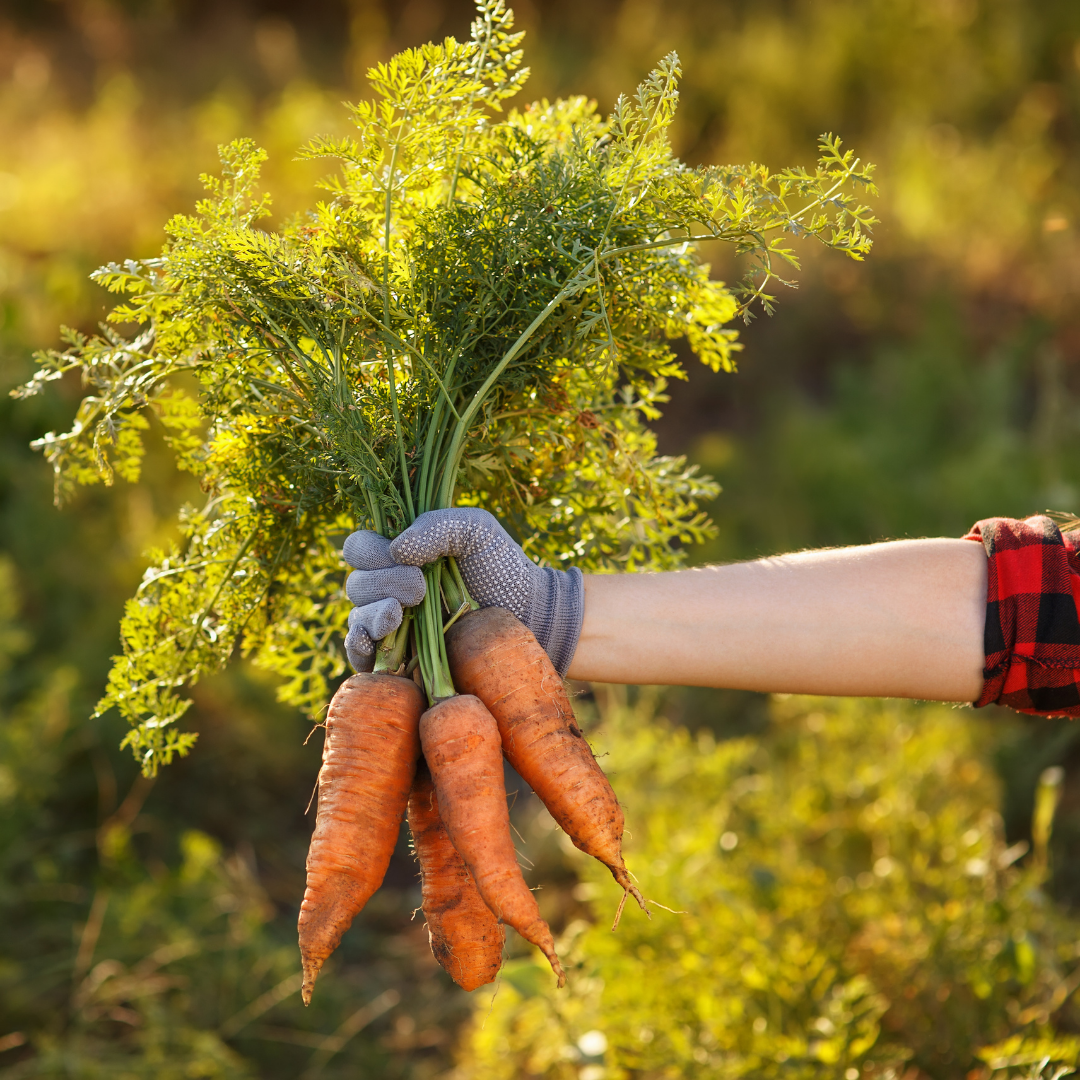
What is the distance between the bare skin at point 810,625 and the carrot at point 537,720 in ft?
0.40

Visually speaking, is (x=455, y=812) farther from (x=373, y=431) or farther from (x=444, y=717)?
(x=373, y=431)

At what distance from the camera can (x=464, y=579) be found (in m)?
1.38

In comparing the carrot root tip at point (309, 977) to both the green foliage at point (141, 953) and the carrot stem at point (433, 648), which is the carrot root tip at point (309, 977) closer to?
the carrot stem at point (433, 648)

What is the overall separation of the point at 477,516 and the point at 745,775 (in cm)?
237

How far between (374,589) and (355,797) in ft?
0.98

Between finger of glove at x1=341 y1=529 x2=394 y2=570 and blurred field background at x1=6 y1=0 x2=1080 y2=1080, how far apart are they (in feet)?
3.85

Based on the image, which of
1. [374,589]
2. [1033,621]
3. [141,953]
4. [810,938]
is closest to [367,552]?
[374,589]

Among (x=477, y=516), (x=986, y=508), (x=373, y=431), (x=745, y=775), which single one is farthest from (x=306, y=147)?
(x=986, y=508)

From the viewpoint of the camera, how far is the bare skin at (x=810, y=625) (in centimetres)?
140

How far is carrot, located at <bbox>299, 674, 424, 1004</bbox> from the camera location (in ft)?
4.22

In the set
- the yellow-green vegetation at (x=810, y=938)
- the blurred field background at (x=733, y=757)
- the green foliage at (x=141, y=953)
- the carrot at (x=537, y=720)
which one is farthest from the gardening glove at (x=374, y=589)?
the green foliage at (x=141, y=953)

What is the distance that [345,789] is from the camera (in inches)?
51.6

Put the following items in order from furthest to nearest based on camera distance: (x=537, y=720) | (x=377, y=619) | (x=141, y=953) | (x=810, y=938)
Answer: (x=141, y=953), (x=810, y=938), (x=537, y=720), (x=377, y=619)

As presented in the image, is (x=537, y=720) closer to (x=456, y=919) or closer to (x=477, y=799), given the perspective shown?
(x=477, y=799)
